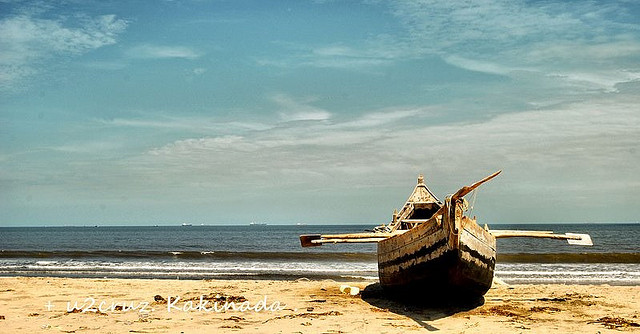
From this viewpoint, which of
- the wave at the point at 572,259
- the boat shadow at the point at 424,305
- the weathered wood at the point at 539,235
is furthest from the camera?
the wave at the point at 572,259

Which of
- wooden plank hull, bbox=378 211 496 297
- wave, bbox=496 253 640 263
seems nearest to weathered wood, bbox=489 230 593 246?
wooden plank hull, bbox=378 211 496 297

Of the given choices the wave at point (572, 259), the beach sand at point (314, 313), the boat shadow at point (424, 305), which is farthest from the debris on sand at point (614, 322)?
the wave at point (572, 259)

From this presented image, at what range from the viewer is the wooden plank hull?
9.93 meters

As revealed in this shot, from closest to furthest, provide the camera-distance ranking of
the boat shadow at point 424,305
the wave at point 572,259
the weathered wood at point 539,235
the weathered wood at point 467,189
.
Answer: the weathered wood at point 467,189, the boat shadow at point 424,305, the weathered wood at point 539,235, the wave at point 572,259

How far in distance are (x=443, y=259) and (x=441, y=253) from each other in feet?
0.43

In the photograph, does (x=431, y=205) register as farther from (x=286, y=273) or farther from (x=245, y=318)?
(x=245, y=318)

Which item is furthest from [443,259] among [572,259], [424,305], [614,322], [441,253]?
[572,259]

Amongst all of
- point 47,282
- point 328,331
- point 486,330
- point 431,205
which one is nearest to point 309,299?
point 328,331

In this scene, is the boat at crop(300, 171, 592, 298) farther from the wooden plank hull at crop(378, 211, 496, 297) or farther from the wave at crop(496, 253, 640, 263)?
the wave at crop(496, 253, 640, 263)

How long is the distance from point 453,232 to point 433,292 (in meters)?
2.26

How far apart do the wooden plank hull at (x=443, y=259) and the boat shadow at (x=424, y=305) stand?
0.30 m

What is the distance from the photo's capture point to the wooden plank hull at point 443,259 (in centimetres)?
993

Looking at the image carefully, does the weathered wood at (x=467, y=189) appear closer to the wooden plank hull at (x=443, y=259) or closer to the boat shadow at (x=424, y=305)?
the wooden plank hull at (x=443, y=259)

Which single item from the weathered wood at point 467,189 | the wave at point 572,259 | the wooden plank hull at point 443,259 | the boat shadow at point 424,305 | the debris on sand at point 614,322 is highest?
the weathered wood at point 467,189
